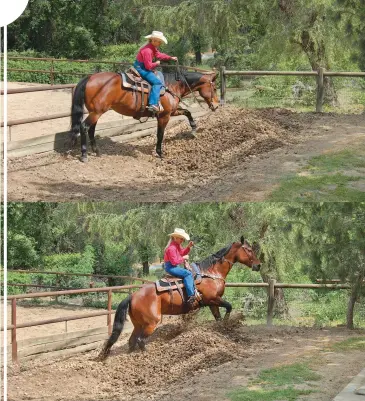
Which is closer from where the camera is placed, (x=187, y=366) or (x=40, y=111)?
(x=187, y=366)

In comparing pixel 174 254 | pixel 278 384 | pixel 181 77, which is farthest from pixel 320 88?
pixel 278 384

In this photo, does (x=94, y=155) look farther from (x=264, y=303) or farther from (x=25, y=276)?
(x=25, y=276)

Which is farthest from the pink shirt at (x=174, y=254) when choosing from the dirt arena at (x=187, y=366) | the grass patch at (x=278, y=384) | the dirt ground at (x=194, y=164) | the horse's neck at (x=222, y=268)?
the grass patch at (x=278, y=384)

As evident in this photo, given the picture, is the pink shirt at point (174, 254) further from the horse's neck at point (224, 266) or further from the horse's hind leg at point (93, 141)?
the horse's hind leg at point (93, 141)

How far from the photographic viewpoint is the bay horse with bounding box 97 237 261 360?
8562 mm

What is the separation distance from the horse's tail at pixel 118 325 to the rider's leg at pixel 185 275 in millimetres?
596

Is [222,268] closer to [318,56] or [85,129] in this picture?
[85,129]

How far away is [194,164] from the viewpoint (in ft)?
33.7

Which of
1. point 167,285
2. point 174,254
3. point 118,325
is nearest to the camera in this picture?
point 118,325

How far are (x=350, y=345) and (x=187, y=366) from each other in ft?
7.13

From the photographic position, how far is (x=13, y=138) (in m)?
11.2

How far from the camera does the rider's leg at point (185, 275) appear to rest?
8906 millimetres

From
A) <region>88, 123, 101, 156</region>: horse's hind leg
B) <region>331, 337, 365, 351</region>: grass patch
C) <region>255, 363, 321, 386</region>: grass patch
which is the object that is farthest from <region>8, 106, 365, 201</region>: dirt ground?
<region>255, 363, 321, 386</region>: grass patch

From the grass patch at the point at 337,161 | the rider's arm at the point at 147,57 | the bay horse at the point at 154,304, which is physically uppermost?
the rider's arm at the point at 147,57
